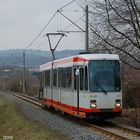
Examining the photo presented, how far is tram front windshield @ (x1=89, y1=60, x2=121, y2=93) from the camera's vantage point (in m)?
21.4

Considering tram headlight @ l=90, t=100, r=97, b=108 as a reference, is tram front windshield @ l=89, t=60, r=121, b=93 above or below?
above

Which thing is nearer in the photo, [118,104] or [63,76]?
[118,104]

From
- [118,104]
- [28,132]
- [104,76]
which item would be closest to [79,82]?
[104,76]

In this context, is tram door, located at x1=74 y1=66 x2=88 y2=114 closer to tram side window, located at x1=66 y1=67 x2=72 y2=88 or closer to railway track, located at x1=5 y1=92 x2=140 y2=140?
tram side window, located at x1=66 y1=67 x2=72 y2=88

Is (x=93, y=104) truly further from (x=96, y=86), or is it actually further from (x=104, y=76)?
(x=104, y=76)

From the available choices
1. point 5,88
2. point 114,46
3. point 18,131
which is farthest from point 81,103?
point 5,88

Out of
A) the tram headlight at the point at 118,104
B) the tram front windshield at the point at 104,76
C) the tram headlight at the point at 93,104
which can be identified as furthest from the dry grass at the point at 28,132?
the tram headlight at the point at 118,104

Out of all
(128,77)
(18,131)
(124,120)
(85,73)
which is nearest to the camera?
(18,131)

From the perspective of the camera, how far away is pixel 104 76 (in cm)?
2158

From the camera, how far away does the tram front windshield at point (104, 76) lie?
21.4m

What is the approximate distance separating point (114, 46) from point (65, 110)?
5057 millimetres

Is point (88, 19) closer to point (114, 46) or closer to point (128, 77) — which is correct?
point (114, 46)

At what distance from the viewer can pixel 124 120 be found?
24.1 meters

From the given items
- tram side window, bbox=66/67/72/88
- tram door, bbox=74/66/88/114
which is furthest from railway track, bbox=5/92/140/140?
tram side window, bbox=66/67/72/88
